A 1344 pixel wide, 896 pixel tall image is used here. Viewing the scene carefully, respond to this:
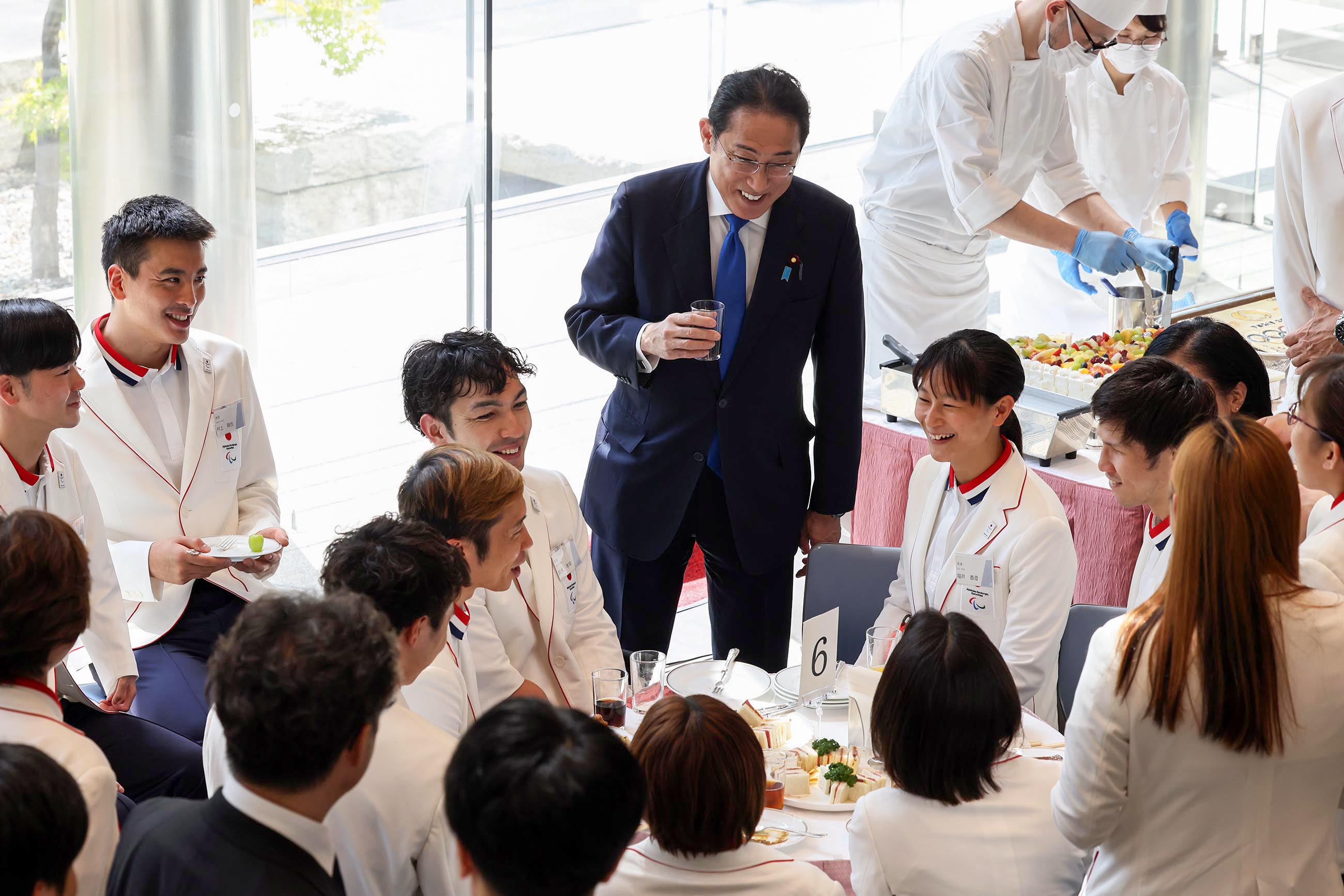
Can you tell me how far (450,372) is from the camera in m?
2.91

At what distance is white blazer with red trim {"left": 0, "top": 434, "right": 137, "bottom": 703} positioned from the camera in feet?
9.41

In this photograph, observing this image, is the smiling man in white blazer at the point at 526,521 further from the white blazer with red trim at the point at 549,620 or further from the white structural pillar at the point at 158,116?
the white structural pillar at the point at 158,116

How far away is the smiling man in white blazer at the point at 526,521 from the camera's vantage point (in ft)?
9.41

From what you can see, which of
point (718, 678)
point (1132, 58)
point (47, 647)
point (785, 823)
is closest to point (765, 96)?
point (718, 678)

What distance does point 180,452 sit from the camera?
10.7 ft

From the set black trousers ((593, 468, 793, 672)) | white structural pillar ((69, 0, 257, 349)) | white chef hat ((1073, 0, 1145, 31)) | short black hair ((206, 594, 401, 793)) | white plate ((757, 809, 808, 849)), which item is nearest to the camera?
short black hair ((206, 594, 401, 793))

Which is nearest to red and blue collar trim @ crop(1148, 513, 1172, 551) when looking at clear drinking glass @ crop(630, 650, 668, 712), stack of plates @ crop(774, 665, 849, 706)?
stack of plates @ crop(774, 665, 849, 706)

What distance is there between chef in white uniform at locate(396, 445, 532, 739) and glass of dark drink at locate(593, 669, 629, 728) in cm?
25

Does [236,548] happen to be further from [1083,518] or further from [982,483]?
[1083,518]

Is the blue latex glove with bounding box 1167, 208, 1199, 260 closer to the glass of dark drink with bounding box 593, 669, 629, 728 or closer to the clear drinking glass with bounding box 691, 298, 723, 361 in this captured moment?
the clear drinking glass with bounding box 691, 298, 723, 361

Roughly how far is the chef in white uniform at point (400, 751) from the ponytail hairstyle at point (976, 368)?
1.34m

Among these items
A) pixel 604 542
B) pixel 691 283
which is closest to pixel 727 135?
pixel 691 283

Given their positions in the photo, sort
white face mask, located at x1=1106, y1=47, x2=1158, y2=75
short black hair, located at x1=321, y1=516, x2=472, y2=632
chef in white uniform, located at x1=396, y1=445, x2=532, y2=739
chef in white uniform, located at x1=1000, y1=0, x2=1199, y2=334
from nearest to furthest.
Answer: short black hair, located at x1=321, y1=516, x2=472, y2=632 → chef in white uniform, located at x1=396, y1=445, x2=532, y2=739 → white face mask, located at x1=1106, y1=47, x2=1158, y2=75 → chef in white uniform, located at x1=1000, y1=0, x2=1199, y2=334

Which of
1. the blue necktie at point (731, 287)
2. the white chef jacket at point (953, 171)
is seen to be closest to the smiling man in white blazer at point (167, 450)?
the blue necktie at point (731, 287)
